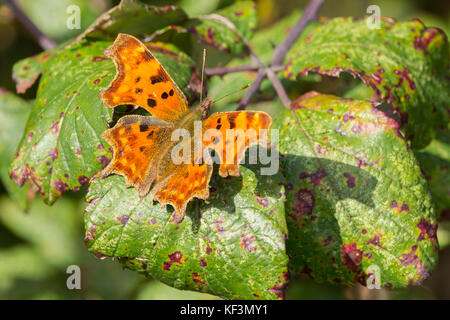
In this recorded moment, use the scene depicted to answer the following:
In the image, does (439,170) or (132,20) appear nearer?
(132,20)

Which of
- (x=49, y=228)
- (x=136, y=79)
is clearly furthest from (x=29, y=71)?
(x=49, y=228)

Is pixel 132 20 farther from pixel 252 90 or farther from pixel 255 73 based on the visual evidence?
pixel 255 73

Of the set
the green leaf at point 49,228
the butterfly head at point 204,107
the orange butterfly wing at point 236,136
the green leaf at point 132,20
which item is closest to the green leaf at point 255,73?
the green leaf at point 132,20

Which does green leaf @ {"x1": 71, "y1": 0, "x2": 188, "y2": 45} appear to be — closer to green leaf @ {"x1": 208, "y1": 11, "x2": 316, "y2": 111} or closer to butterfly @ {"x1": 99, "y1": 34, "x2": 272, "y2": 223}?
butterfly @ {"x1": 99, "y1": 34, "x2": 272, "y2": 223}

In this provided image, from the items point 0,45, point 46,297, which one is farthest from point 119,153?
point 0,45

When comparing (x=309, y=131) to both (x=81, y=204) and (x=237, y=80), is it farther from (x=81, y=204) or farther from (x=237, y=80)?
(x=81, y=204)

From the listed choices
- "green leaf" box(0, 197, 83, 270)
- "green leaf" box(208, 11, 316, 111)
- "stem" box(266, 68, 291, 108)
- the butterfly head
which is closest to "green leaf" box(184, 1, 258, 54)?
"green leaf" box(208, 11, 316, 111)
